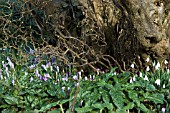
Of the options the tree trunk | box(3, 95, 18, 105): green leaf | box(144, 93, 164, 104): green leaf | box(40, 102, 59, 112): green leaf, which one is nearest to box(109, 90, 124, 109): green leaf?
box(144, 93, 164, 104): green leaf

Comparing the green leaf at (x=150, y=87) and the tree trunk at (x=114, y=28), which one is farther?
the tree trunk at (x=114, y=28)

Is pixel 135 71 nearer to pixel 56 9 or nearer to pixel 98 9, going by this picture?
pixel 98 9

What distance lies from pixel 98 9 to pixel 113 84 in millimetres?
1118

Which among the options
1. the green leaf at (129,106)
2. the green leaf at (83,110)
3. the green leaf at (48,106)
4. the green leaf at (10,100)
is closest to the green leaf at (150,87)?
the green leaf at (129,106)

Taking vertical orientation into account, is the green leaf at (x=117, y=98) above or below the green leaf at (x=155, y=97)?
above

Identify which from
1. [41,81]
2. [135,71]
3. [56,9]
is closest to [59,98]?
[41,81]

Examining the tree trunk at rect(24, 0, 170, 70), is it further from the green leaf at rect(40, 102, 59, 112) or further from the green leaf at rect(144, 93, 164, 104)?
the green leaf at rect(40, 102, 59, 112)

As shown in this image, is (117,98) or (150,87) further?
(150,87)

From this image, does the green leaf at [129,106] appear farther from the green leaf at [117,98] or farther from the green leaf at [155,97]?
the green leaf at [155,97]

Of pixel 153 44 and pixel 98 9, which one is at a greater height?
pixel 98 9

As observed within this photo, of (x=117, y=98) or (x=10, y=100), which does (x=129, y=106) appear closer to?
(x=117, y=98)

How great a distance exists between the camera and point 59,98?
430cm

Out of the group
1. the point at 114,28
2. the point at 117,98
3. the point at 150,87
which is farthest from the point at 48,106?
the point at 114,28

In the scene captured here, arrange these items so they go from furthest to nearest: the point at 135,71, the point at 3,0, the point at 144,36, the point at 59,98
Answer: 1. the point at 3,0
2. the point at 135,71
3. the point at 144,36
4. the point at 59,98
